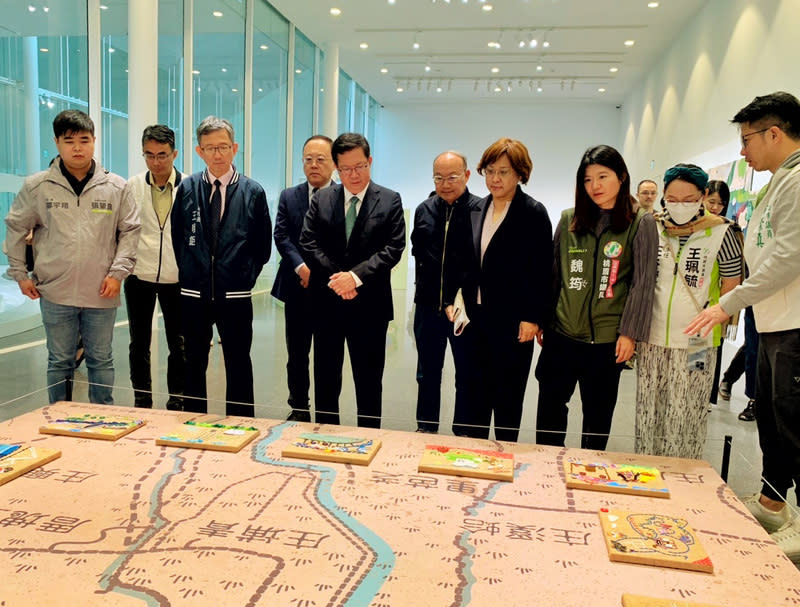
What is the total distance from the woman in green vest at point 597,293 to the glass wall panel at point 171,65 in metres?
5.96

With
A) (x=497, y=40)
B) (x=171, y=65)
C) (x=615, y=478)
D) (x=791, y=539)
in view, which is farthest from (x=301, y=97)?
(x=791, y=539)

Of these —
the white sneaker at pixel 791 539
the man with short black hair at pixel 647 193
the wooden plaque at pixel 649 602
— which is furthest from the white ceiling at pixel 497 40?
the wooden plaque at pixel 649 602

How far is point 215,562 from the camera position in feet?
4.13

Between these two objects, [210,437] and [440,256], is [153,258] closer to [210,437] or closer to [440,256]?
[440,256]

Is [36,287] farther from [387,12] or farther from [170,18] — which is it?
[387,12]

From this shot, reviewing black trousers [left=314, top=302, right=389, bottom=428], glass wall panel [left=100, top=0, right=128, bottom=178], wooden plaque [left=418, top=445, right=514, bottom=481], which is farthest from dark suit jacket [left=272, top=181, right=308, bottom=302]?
glass wall panel [left=100, top=0, right=128, bottom=178]

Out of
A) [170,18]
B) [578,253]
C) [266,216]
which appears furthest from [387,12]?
[578,253]

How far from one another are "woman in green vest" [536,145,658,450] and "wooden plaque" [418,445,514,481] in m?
0.50

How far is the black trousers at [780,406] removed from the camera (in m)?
2.11

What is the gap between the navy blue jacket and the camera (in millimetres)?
2949

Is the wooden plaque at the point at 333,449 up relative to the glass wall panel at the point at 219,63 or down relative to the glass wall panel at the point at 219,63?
down

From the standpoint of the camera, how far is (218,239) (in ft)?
9.70

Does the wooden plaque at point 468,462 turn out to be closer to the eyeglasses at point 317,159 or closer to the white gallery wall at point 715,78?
the eyeglasses at point 317,159

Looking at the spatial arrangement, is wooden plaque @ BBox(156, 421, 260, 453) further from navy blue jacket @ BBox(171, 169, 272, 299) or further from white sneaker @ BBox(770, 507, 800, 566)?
white sneaker @ BBox(770, 507, 800, 566)
